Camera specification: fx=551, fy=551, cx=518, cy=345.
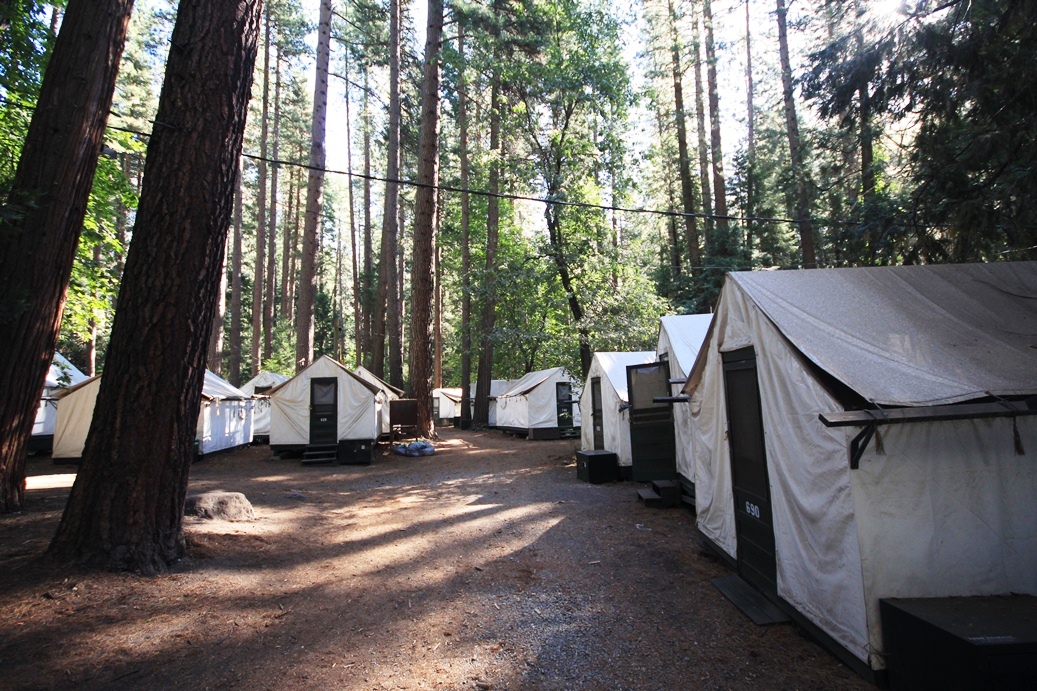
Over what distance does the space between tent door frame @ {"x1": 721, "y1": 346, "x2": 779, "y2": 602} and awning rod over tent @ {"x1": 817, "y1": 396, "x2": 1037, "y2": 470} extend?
4.41 ft

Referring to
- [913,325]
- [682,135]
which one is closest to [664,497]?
[913,325]

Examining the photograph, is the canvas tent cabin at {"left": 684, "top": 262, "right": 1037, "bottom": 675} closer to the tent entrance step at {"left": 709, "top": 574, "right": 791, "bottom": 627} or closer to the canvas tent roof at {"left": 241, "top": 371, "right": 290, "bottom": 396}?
the tent entrance step at {"left": 709, "top": 574, "right": 791, "bottom": 627}

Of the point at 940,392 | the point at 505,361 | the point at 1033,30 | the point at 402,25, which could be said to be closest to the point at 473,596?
the point at 940,392

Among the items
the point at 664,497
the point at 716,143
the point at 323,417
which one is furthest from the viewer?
the point at 716,143

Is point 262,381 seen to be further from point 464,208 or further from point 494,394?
point 464,208

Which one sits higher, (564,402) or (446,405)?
(446,405)

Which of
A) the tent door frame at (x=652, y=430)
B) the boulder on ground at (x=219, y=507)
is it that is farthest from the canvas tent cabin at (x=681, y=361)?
the boulder on ground at (x=219, y=507)

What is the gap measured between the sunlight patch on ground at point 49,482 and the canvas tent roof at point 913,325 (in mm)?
11554

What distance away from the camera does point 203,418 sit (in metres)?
14.3

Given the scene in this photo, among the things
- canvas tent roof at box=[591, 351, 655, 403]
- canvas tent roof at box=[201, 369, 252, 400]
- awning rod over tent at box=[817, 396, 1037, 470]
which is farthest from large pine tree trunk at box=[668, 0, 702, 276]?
awning rod over tent at box=[817, 396, 1037, 470]

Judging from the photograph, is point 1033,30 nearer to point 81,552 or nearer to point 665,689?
point 665,689

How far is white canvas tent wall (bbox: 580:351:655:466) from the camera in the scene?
34.5 ft

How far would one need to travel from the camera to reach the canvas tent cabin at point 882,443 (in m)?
3.13

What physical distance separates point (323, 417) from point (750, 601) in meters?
12.3
